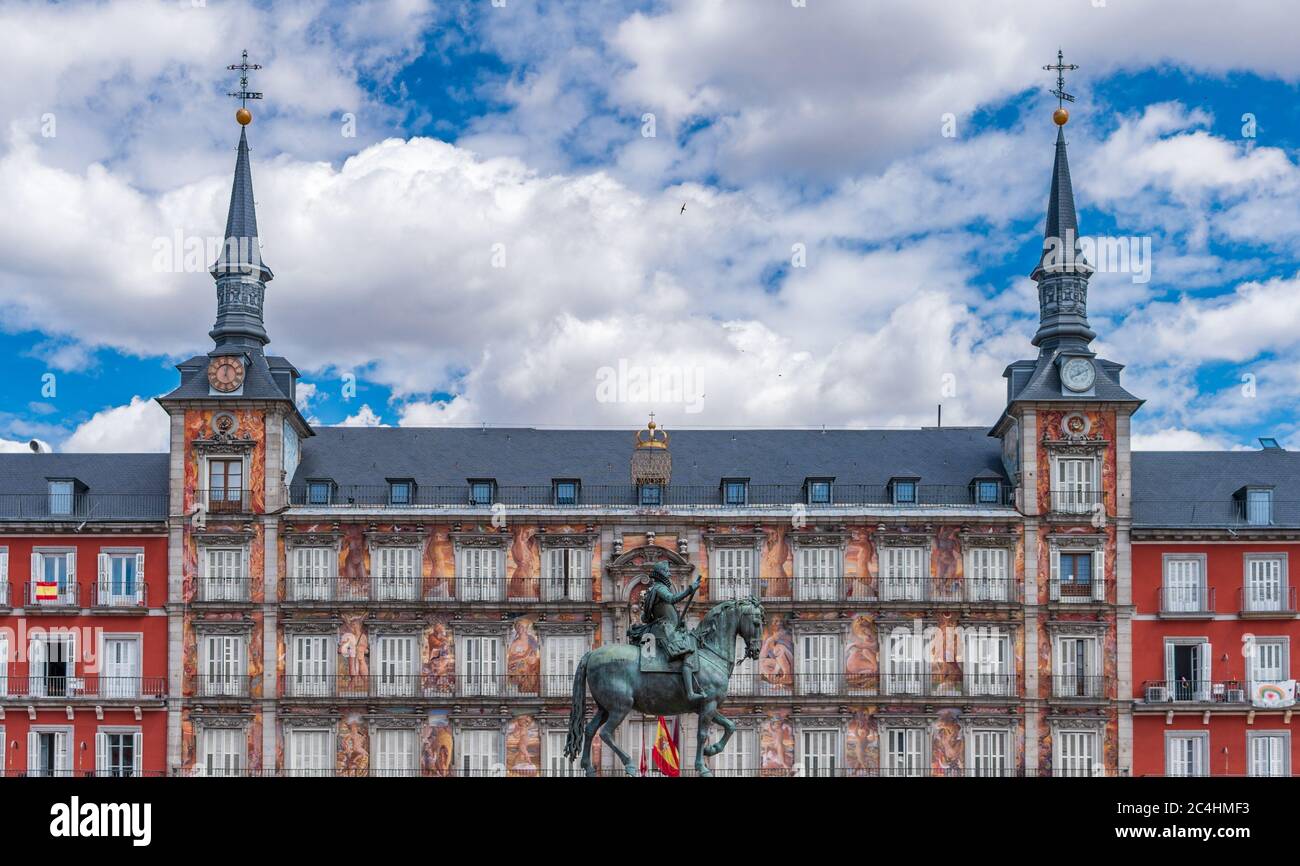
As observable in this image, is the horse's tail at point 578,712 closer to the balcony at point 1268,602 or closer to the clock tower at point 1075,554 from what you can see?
the clock tower at point 1075,554

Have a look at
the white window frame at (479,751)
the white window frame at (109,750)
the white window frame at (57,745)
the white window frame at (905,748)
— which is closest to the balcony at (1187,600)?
the white window frame at (905,748)

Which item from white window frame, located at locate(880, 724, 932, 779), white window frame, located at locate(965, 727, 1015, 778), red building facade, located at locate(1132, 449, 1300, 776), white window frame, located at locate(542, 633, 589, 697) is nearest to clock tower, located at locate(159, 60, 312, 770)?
white window frame, located at locate(542, 633, 589, 697)

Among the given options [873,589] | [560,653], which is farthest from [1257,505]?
[560,653]

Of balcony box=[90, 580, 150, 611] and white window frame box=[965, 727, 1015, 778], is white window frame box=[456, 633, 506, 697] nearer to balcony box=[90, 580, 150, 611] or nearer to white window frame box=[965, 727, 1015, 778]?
balcony box=[90, 580, 150, 611]

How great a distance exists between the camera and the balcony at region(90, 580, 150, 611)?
69.8 meters

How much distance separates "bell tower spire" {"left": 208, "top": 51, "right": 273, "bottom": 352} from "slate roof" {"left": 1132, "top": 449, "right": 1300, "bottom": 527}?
42.6 m

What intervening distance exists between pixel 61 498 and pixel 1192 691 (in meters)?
52.2

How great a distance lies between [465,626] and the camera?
7000 cm

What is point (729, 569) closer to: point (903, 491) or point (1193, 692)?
point (903, 491)

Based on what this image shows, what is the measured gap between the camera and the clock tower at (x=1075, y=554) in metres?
69.5
